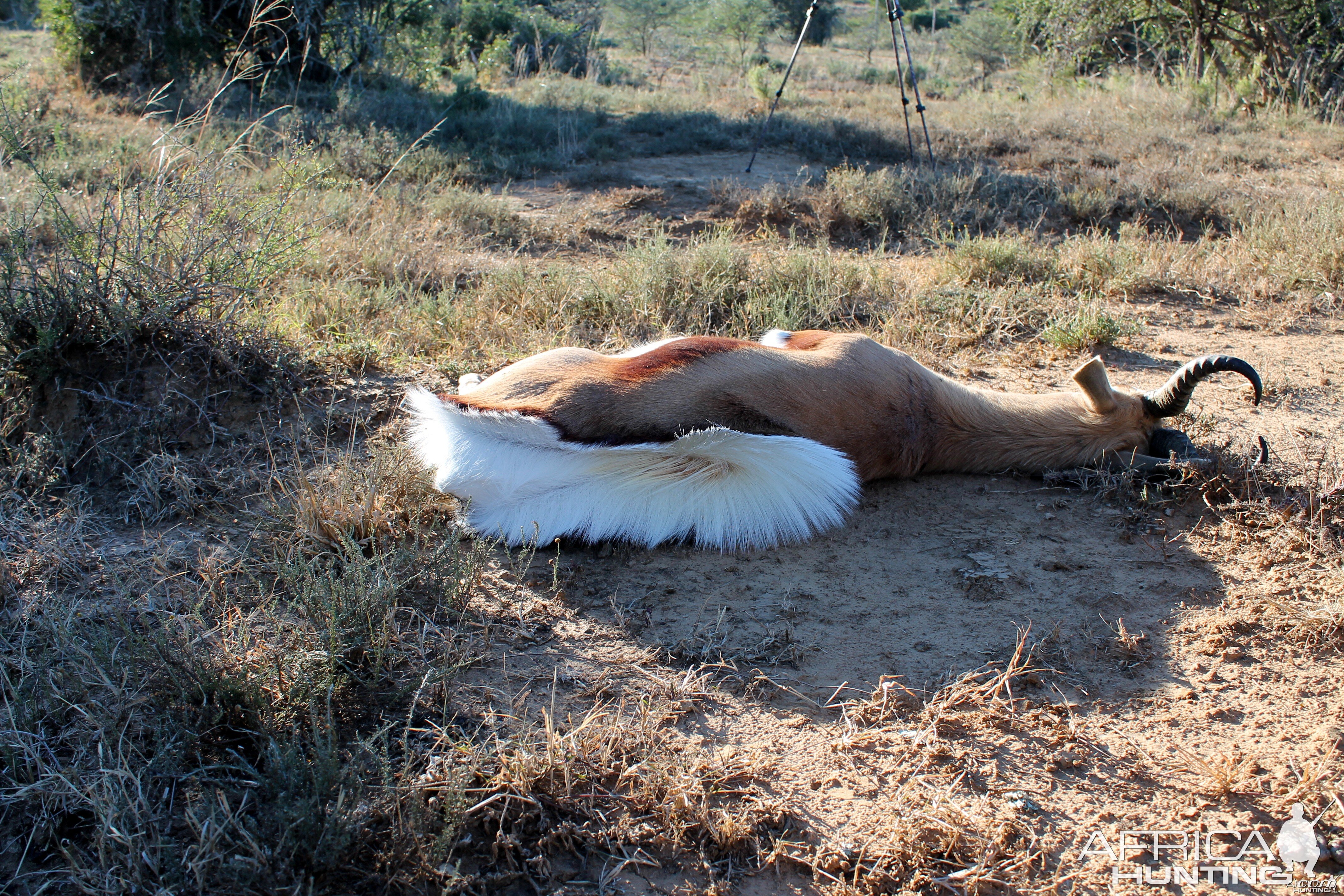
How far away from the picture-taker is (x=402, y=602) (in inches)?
111

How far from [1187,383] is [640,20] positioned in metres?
23.4

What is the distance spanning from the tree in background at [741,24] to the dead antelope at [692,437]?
57.8ft

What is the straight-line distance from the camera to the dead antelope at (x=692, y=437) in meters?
3.00

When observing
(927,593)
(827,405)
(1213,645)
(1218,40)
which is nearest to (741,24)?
(1218,40)

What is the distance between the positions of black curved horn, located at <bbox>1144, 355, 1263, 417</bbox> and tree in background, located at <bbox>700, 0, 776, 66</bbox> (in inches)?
687

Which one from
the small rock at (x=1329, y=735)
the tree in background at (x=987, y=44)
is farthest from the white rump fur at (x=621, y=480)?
the tree in background at (x=987, y=44)

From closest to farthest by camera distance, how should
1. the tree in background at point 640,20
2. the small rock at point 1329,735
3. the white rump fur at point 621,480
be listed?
the small rock at point 1329,735
the white rump fur at point 621,480
the tree in background at point 640,20

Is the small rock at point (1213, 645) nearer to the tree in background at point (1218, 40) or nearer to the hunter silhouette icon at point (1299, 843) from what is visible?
the hunter silhouette icon at point (1299, 843)

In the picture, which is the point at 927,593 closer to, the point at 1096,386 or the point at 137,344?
the point at 1096,386

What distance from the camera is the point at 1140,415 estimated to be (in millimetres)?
3766

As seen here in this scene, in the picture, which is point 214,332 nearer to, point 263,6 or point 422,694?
point 422,694

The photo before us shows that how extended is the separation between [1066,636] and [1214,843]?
0.82 meters

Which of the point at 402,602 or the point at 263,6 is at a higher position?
the point at 263,6

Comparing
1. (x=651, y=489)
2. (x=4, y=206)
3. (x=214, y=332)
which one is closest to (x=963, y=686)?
(x=651, y=489)
